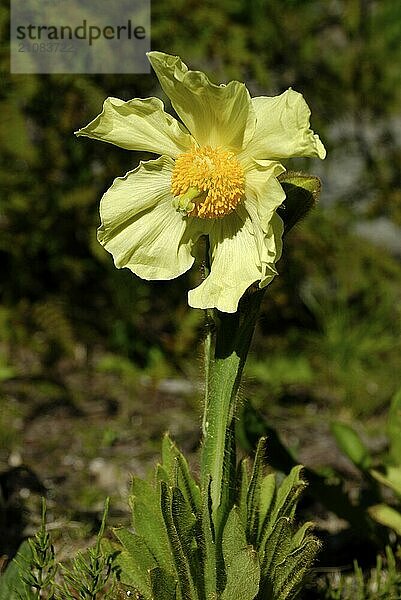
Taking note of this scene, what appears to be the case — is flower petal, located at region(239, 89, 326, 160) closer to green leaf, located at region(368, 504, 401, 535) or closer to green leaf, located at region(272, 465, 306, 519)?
green leaf, located at region(272, 465, 306, 519)

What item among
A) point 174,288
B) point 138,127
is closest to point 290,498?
point 138,127

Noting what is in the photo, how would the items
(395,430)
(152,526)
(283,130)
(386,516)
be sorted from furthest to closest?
(395,430), (386,516), (152,526), (283,130)

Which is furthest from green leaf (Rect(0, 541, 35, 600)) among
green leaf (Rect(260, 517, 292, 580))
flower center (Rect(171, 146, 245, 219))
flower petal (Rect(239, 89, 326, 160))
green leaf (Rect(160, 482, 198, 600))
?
flower petal (Rect(239, 89, 326, 160))

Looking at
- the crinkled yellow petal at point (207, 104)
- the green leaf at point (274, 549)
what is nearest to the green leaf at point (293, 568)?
the green leaf at point (274, 549)

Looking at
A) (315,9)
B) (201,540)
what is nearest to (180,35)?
(315,9)

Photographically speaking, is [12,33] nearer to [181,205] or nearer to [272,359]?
[272,359]

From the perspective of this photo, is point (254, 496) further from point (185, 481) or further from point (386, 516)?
point (386, 516)

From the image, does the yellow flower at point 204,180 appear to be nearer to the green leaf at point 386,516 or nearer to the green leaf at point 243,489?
the green leaf at point 243,489
